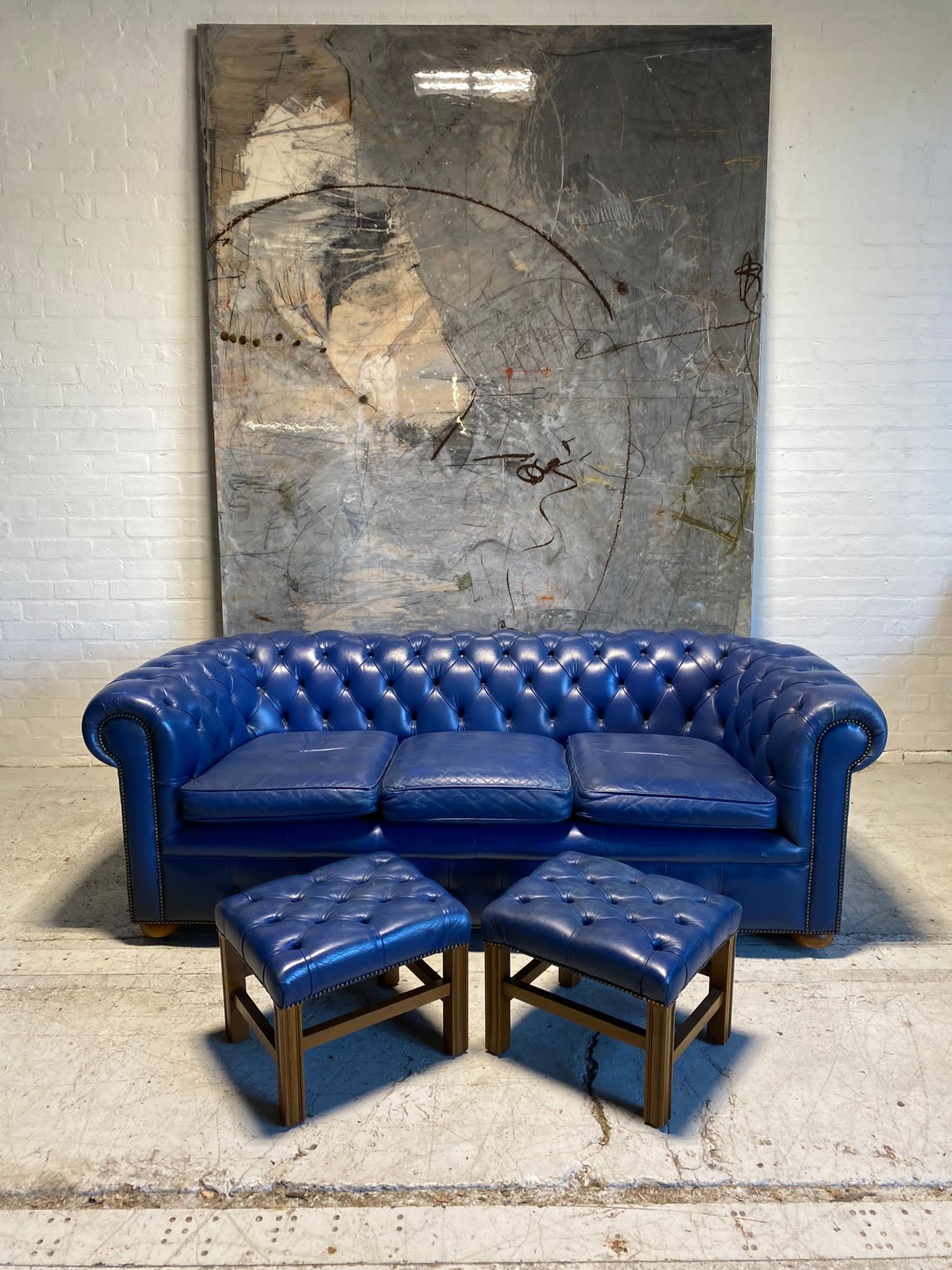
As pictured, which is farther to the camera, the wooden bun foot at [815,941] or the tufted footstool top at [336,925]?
the wooden bun foot at [815,941]

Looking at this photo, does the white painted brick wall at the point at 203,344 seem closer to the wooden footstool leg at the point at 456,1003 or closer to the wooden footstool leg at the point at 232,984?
the wooden footstool leg at the point at 232,984

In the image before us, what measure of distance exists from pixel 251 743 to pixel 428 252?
7.39 ft

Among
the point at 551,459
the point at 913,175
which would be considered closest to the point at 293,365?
the point at 551,459

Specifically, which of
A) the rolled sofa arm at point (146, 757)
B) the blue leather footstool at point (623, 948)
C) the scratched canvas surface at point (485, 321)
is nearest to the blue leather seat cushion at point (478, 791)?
the blue leather footstool at point (623, 948)

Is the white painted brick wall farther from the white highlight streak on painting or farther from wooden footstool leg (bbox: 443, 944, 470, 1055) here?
wooden footstool leg (bbox: 443, 944, 470, 1055)

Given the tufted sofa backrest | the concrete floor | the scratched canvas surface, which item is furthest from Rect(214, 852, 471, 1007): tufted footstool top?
the scratched canvas surface

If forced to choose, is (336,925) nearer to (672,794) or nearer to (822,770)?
(672,794)

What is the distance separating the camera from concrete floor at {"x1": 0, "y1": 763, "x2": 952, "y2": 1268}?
1.75 meters

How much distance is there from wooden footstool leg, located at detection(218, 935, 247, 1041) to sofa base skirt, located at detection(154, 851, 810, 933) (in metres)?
0.52

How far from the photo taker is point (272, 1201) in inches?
72.2

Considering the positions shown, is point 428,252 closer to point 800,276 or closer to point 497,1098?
point 800,276

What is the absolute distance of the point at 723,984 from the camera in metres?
2.34

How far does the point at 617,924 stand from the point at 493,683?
1453mm

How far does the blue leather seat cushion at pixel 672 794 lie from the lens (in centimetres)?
275
